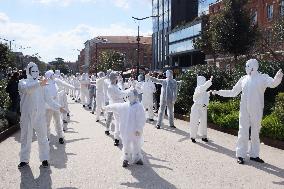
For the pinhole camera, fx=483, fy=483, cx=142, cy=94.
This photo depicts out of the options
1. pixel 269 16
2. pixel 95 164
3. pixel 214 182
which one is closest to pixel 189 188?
pixel 214 182

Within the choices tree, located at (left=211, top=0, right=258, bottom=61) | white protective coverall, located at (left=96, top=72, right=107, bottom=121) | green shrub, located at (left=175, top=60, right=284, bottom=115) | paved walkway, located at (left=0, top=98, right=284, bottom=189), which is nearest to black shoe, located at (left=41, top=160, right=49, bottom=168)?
paved walkway, located at (left=0, top=98, right=284, bottom=189)

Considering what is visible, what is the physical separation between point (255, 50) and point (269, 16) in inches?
621

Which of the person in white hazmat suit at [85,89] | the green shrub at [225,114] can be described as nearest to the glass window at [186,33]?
the person in white hazmat suit at [85,89]

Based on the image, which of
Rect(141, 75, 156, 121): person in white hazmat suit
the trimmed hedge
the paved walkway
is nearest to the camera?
the paved walkway

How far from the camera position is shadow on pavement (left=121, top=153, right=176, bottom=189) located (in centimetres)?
805

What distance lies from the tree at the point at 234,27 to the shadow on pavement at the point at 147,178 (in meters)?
28.0

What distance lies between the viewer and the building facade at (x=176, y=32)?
7419cm

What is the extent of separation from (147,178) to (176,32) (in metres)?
73.6

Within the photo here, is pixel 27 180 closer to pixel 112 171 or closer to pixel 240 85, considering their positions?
pixel 112 171

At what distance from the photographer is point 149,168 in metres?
9.55

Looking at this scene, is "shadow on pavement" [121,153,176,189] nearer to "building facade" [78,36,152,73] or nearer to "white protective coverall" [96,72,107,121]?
"white protective coverall" [96,72,107,121]

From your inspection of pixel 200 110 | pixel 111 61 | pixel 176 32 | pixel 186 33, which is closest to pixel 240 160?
pixel 200 110

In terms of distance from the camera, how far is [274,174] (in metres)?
9.05

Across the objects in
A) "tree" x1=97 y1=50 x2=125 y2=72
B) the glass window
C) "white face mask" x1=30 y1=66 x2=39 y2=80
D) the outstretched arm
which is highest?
the glass window
